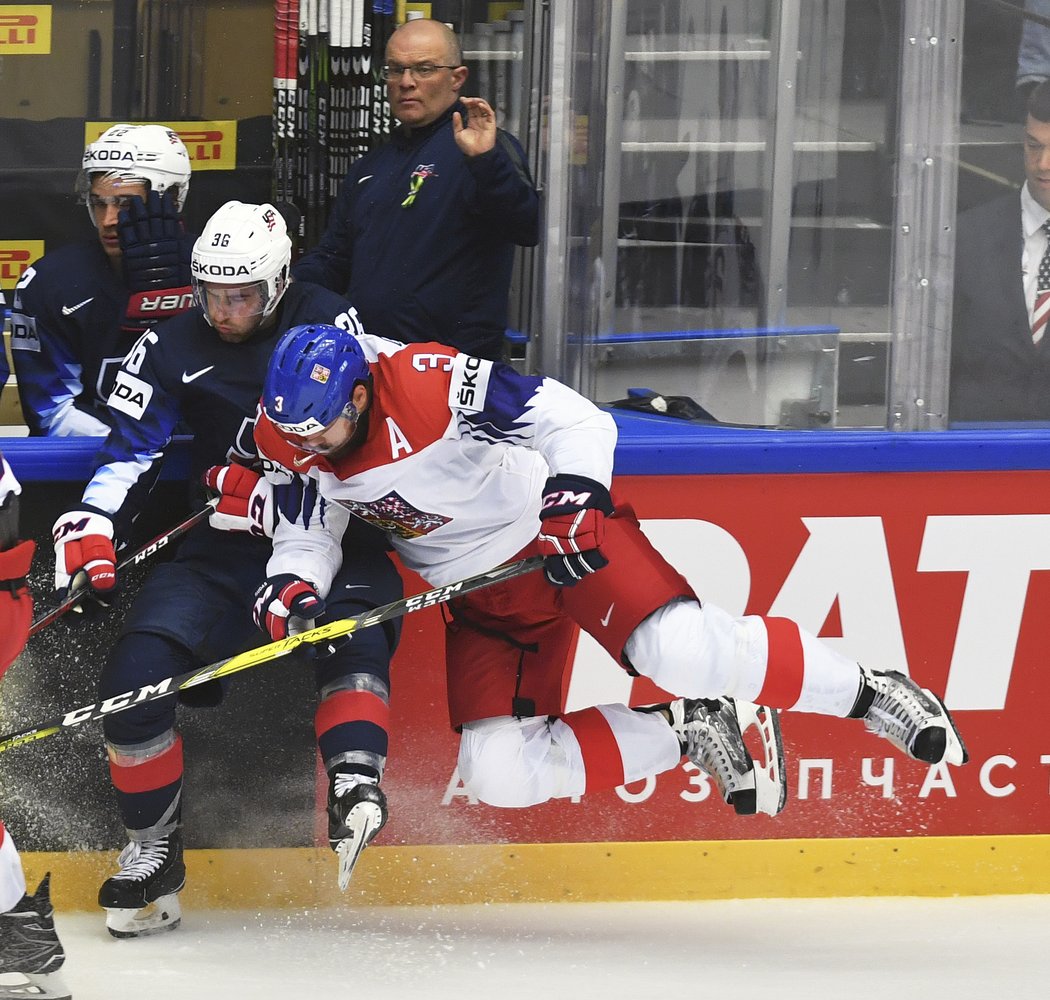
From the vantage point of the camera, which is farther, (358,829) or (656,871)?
(656,871)

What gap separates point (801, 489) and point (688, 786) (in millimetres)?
701

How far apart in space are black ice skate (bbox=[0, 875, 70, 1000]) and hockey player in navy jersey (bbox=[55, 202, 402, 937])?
13.8 inches

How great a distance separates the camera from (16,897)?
2.78 m

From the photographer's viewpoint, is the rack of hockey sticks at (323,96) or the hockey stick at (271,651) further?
the rack of hockey sticks at (323,96)

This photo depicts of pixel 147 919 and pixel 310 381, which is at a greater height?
pixel 310 381

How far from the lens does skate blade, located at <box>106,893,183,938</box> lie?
331cm

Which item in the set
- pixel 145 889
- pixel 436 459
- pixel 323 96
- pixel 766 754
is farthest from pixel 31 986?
pixel 323 96

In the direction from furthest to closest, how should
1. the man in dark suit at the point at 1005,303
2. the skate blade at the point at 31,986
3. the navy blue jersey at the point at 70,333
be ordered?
the navy blue jersey at the point at 70,333
the man in dark suit at the point at 1005,303
the skate blade at the point at 31,986

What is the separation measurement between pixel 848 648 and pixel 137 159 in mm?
1860

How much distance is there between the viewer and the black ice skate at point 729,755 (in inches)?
132

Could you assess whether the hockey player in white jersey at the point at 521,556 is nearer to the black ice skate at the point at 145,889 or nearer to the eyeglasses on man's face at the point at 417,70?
the black ice skate at the point at 145,889

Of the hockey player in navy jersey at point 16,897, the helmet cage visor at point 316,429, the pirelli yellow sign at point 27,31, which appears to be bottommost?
the hockey player in navy jersey at point 16,897

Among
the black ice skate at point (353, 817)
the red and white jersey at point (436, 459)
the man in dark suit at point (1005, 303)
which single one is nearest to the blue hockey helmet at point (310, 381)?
the red and white jersey at point (436, 459)

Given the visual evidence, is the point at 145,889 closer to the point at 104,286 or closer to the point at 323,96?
the point at 104,286
